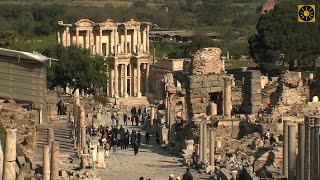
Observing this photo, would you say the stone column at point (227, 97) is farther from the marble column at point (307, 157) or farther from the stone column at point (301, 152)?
the marble column at point (307, 157)

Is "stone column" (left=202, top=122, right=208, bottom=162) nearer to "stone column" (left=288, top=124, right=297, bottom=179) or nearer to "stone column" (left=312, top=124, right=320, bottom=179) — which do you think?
"stone column" (left=288, top=124, right=297, bottom=179)

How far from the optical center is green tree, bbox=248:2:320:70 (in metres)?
73.5

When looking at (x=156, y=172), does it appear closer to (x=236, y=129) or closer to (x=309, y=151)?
(x=236, y=129)

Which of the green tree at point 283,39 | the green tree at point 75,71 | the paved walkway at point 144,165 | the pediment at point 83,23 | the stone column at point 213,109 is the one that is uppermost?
the pediment at point 83,23

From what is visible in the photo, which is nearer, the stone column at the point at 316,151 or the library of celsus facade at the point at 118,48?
the stone column at the point at 316,151

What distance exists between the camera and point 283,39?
73188mm

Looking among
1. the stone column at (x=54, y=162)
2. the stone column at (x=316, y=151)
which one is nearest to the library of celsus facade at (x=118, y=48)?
the stone column at (x=54, y=162)

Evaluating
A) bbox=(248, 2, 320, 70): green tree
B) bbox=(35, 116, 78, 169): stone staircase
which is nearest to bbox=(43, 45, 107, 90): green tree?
bbox=(248, 2, 320, 70): green tree

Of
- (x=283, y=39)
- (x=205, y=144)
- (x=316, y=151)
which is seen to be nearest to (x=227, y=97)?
(x=205, y=144)

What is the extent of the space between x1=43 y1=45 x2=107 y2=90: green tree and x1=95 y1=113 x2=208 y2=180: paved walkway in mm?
21396

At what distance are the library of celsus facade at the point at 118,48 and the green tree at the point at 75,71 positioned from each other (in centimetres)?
1094

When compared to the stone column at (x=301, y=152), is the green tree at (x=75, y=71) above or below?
above

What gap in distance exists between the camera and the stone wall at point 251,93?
41.5 metres

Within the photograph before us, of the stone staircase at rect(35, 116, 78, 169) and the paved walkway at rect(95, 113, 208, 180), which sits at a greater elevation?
the stone staircase at rect(35, 116, 78, 169)
